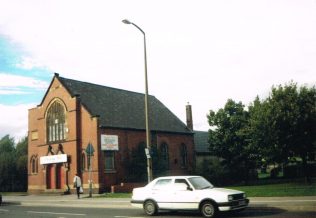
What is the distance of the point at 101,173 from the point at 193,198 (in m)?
20.8

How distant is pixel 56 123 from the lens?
3938cm

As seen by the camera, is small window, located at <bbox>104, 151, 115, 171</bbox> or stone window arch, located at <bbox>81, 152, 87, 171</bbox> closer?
small window, located at <bbox>104, 151, 115, 171</bbox>

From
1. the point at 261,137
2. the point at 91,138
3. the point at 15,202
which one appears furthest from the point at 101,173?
the point at 261,137

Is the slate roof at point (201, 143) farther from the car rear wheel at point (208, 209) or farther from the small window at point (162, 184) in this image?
the car rear wheel at point (208, 209)

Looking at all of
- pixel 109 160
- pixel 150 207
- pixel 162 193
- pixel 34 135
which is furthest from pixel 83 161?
pixel 162 193

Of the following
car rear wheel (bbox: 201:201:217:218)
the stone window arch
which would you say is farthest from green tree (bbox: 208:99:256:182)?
car rear wheel (bbox: 201:201:217:218)

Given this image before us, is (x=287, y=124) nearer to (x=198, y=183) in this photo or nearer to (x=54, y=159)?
(x=198, y=183)

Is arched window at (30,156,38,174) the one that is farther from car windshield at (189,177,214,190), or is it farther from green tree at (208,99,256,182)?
car windshield at (189,177,214,190)

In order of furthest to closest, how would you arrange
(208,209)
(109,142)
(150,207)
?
(109,142) < (150,207) < (208,209)

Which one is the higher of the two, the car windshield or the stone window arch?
the stone window arch

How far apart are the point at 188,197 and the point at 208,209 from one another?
104 cm

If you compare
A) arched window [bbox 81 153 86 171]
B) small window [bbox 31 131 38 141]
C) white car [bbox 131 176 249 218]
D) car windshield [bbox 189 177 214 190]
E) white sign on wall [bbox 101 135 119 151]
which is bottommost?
white car [bbox 131 176 249 218]

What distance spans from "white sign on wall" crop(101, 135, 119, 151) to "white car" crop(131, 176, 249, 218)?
18.5m

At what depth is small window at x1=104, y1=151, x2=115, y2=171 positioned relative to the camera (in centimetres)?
3566
